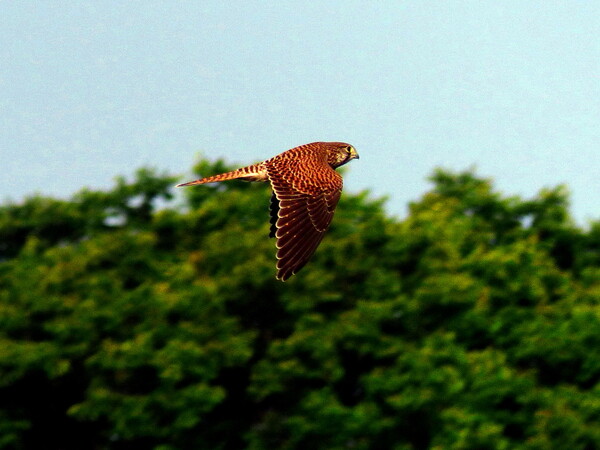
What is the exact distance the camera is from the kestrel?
1041cm

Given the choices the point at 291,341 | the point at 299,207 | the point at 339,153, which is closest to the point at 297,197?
the point at 299,207

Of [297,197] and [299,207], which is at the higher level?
[297,197]

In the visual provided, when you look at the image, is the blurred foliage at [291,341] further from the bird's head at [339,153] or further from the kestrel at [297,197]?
the kestrel at [297,197]

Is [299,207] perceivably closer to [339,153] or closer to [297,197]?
[297,197]

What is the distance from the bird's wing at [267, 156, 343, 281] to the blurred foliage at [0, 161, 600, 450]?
39.8 feet

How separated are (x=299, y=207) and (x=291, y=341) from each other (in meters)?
13.5

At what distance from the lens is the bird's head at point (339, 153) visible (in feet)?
40.8

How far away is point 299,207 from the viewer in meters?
11.0

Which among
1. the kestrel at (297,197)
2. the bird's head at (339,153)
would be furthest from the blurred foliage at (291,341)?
the kestrel at (297,197)

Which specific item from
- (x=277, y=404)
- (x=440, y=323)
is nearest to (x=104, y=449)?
(x=277, y=404)

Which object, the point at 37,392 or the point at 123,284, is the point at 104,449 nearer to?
the point at 37,392

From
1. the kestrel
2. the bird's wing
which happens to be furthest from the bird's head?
the bird's wing

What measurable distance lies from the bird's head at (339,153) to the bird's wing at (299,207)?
2.11ft

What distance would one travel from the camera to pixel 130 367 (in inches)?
940
